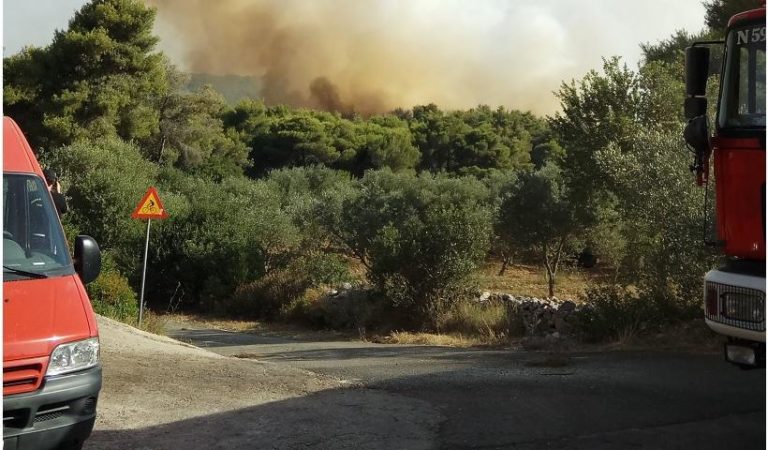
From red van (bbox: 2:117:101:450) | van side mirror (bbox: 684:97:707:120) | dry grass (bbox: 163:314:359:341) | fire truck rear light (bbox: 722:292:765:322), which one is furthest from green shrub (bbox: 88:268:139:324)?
fire truck rear light (bbox: 722:292:765:322)

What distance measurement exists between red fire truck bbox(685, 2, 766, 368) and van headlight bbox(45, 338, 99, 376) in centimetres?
416

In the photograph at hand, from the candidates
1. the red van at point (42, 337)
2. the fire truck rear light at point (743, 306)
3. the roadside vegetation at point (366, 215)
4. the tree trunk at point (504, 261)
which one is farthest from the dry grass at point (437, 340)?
the tree trunk at point (504, 261)

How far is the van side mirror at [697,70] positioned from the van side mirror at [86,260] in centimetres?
477

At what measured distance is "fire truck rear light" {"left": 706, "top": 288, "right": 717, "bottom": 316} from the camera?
5708 millimetres

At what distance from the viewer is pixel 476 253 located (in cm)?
1927

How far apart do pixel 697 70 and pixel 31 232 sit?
5.19 metres

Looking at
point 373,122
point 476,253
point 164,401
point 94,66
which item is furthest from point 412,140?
point 164,401

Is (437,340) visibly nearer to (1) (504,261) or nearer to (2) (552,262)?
(2) (552,262)

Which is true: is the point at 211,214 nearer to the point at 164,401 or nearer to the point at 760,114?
the point at 164,401

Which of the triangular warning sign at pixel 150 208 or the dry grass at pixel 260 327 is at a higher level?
the triangular warning sign at pixel 150 208

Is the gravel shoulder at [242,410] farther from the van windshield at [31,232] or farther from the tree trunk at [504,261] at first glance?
the tree trunk at [504,261]

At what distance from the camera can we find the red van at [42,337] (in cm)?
471

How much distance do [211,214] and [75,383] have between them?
73.6 ft

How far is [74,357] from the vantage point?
4984mm
